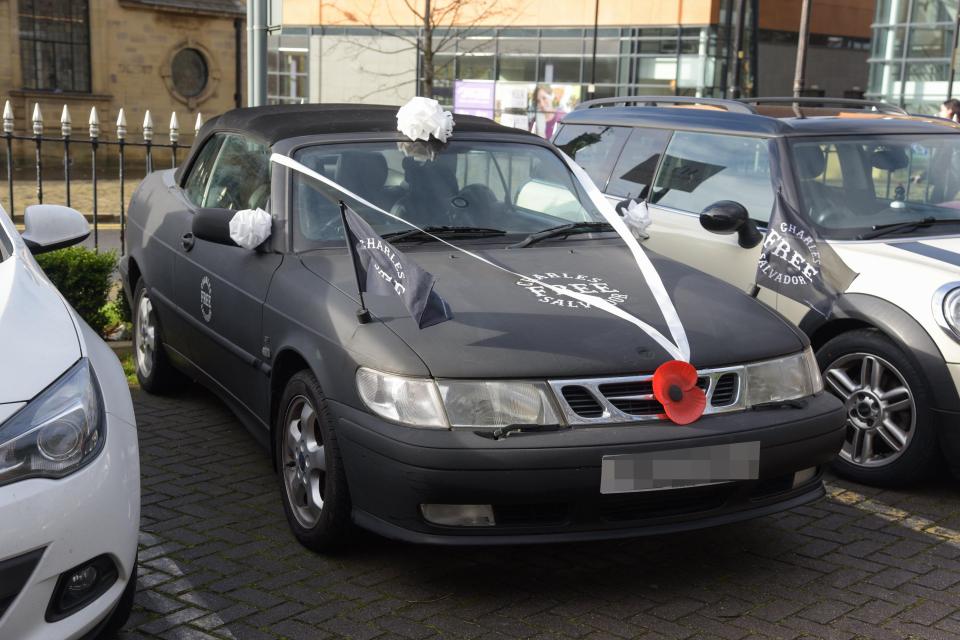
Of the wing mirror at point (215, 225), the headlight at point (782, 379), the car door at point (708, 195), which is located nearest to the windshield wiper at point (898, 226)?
the car door at point (708, 195)

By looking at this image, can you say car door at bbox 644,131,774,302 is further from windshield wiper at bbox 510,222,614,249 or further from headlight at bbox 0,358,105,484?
headlight at bbox 0,358,105,484

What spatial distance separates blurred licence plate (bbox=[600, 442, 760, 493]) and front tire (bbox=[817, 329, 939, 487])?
4.80 ft

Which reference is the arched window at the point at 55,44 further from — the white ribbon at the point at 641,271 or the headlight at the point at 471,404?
the headlight at the point at 471,404

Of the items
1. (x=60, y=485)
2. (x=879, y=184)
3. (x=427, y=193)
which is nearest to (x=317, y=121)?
(x=427, y=193)

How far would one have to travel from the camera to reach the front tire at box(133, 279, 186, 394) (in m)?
6.50

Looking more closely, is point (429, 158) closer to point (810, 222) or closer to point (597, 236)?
point (597, 236)

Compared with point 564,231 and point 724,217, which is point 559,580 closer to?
point 564,231

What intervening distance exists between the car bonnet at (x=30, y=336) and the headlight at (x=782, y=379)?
228cm

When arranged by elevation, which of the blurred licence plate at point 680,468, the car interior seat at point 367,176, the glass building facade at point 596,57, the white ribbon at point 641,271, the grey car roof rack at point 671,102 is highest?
the glass building facade at point 596,57

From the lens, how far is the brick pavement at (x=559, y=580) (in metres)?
3.84

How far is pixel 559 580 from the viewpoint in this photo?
4.24m

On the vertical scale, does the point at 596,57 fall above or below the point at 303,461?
above

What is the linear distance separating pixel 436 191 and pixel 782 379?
1786mm

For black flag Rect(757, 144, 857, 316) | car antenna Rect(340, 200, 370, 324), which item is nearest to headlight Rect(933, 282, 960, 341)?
black flag Rect(757, 144, 857, 316)
